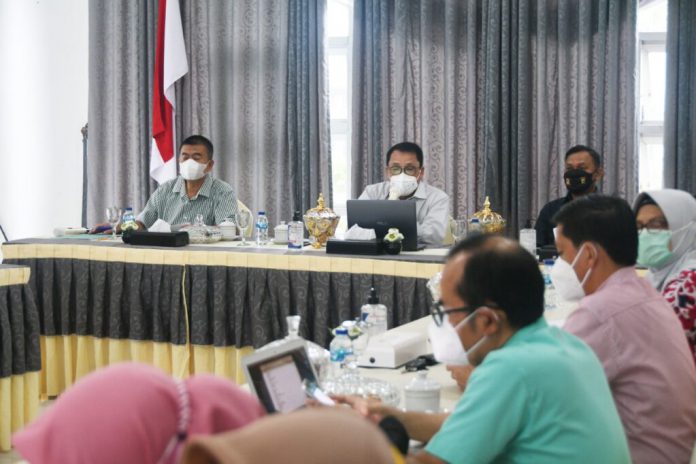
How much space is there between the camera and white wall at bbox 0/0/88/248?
6.56m

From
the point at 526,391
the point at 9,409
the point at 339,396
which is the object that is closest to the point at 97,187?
the point at 9,409

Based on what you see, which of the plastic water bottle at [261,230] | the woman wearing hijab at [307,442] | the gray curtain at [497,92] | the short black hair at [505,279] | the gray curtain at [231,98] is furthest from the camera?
the gray curtain at [231,98]

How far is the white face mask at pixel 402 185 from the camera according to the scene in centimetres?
473

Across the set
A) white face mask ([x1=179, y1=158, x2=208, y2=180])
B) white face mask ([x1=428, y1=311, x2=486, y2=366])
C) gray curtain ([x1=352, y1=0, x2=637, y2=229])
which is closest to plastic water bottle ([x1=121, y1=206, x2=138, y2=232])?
white face mask ([x1=179, y1=158, x2=208, y2=180])

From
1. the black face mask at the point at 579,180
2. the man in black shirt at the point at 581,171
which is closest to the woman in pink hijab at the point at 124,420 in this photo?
the man in black shirt at the point at 581,171

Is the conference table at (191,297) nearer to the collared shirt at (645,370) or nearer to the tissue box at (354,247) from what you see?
the tissue box at (354,247)

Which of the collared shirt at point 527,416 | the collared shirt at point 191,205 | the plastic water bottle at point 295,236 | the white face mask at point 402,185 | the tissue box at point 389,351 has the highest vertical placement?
the white face mask at point 402,185

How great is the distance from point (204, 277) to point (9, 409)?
108 cm

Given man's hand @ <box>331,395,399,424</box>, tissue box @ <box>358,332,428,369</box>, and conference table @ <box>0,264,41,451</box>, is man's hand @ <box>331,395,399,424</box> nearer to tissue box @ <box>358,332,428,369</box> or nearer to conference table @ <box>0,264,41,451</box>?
tissue box @ <box>358,332,428,369</box>

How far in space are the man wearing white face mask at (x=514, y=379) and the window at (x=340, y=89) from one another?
15.0 ft

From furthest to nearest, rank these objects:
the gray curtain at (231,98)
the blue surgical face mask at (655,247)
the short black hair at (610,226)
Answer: the gray curtain at (231,98) < the blue surgical face mask at (655,247) < the short black hair at (610,226)

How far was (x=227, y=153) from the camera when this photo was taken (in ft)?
Answer: 20.4

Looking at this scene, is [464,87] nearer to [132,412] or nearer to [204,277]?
[204,277]

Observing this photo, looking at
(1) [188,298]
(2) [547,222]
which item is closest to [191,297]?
(1) [188,298]
